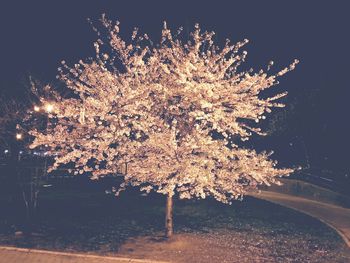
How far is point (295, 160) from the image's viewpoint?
25.6 metres

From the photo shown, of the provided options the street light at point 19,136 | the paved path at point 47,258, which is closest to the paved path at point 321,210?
the paved path at point 47,258

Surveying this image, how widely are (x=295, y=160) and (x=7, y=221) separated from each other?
1791 centimetres

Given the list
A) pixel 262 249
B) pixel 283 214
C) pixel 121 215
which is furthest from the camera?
pixel 283 214

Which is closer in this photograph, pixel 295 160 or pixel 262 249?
pixel 262 249

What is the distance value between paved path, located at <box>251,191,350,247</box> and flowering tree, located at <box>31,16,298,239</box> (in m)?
4.80

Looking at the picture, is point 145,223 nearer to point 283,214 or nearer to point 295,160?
point 283,214

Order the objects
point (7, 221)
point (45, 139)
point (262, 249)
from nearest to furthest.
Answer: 1. point (45, 139)
2. point (262, 249)
3. point (7, 221)

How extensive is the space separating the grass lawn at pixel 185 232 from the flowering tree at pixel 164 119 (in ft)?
5.87

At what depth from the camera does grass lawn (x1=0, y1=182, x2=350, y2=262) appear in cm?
1103

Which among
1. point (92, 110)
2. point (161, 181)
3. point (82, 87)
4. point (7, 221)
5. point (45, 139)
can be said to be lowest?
point (7, 221)

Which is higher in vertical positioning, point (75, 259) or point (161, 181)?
point (161, 181)

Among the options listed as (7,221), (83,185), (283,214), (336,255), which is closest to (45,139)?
(7,221)

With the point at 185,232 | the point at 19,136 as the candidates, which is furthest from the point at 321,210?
the point at 19,136

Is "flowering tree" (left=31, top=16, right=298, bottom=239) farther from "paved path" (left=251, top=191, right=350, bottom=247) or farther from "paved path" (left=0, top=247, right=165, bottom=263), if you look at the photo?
"paved path" (left=251, top=191, right=350, bottom=247)
